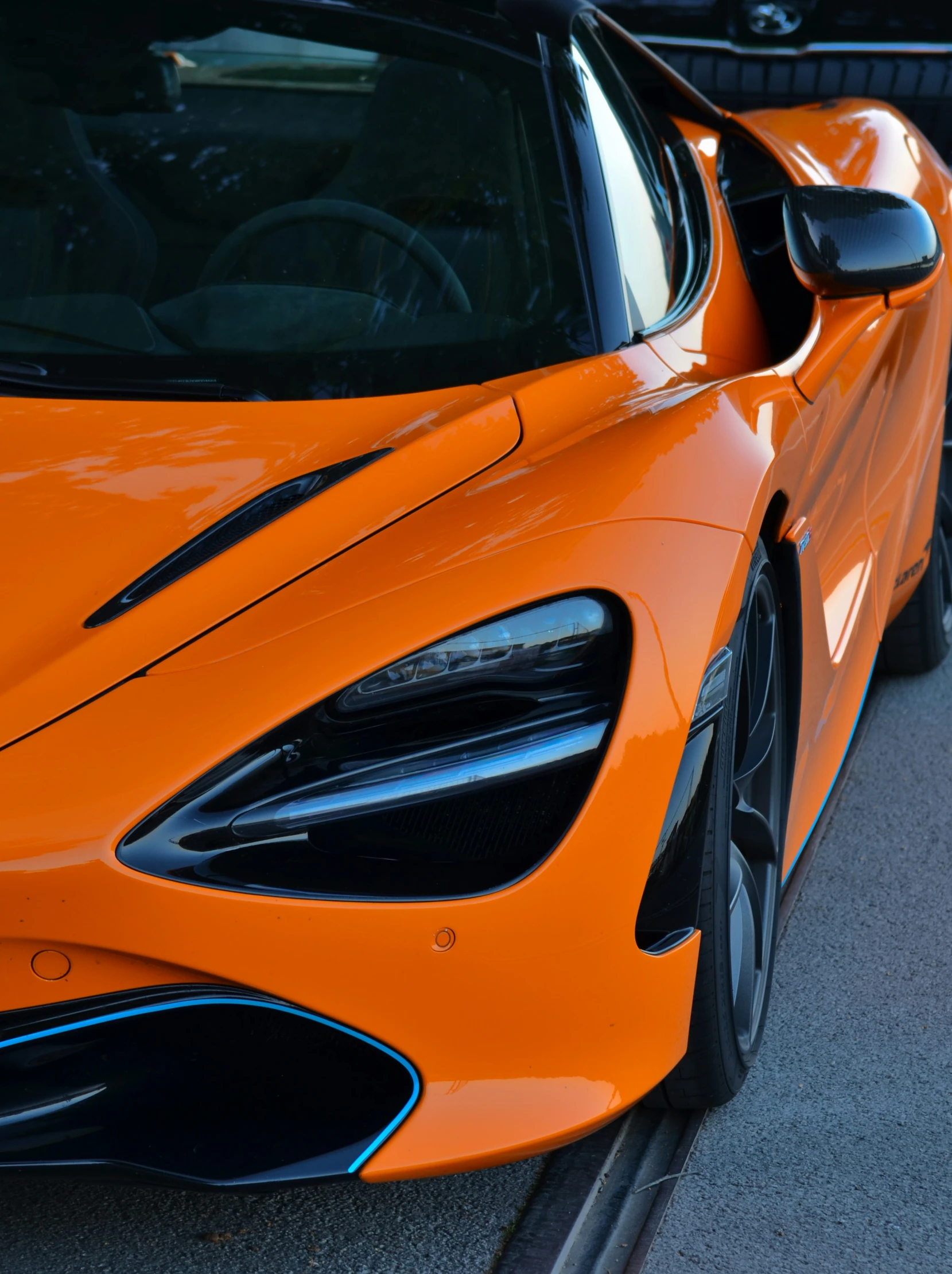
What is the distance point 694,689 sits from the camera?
1440 millimetres

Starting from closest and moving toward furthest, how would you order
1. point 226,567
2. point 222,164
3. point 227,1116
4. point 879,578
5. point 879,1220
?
point 227,1116 → point 226,567 → point 879,1220 → point 222,164 → point 879,578

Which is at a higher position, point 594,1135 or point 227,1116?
point 227,1116

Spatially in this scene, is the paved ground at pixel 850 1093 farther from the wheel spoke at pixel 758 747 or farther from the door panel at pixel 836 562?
the wheel spoke at pixel 758 747

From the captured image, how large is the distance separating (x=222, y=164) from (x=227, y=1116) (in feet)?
5.13

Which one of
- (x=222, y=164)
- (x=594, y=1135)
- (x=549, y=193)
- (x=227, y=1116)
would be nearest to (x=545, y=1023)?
(x=227, y=1116)

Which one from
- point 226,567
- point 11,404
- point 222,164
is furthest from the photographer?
point 222,164

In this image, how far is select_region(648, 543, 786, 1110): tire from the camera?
61.9 inches

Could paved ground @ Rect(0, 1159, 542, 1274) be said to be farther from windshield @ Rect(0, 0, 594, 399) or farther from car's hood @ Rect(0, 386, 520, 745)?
windshield @ Rect(0, 0, 594, 399)

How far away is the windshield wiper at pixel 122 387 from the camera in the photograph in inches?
72.3

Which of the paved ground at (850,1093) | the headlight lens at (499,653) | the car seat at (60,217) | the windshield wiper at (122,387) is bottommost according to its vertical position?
the paved ground at (850,1093)

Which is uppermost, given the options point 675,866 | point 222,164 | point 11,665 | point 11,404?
point 222,164

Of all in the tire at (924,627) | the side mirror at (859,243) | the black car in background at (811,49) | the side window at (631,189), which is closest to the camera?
the side window at (631,189)

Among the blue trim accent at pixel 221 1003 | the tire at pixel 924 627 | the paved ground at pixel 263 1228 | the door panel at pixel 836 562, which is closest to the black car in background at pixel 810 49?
the tire at pixel 924 627

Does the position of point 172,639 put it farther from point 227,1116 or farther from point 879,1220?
point 879,1220
